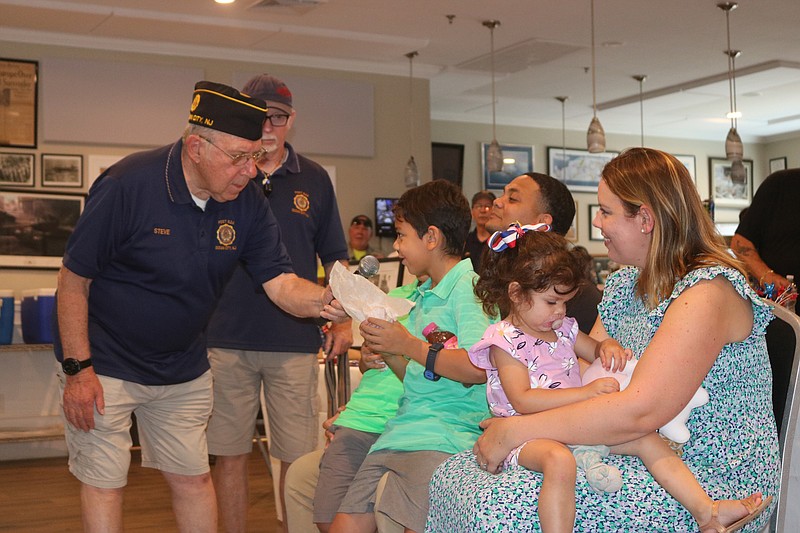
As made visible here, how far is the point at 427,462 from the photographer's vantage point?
8.14 ft

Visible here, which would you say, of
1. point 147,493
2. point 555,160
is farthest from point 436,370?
point 555,160

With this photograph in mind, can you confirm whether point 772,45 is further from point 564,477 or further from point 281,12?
point 564,477

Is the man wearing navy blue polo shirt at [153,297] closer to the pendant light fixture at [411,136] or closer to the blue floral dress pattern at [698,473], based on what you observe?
the blue floral dress pattern at [698,473]

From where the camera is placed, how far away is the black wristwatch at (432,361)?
2.52 m

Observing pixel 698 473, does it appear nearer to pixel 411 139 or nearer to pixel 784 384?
pixel 784 384

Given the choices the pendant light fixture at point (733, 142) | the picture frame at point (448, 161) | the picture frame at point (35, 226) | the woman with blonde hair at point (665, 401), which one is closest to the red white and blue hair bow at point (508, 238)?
the woman with blonde hair at point (665, 401)

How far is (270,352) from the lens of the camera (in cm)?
359

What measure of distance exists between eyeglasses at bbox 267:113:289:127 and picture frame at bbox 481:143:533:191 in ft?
30.0

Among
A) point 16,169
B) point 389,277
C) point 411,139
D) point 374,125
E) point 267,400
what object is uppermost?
point 374,125

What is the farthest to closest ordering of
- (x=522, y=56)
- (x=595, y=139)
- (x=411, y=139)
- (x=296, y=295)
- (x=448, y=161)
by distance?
(x=448, y=161) < (x=411, y=139) < (x=522, y=56) < (x=595, y=139) < (x=296, y=295)

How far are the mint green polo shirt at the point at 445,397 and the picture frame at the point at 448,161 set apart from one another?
9665mm

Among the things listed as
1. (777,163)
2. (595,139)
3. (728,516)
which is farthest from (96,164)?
(777,163)

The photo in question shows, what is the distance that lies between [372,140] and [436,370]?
22.8 ft

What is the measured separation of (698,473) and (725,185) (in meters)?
13.7
